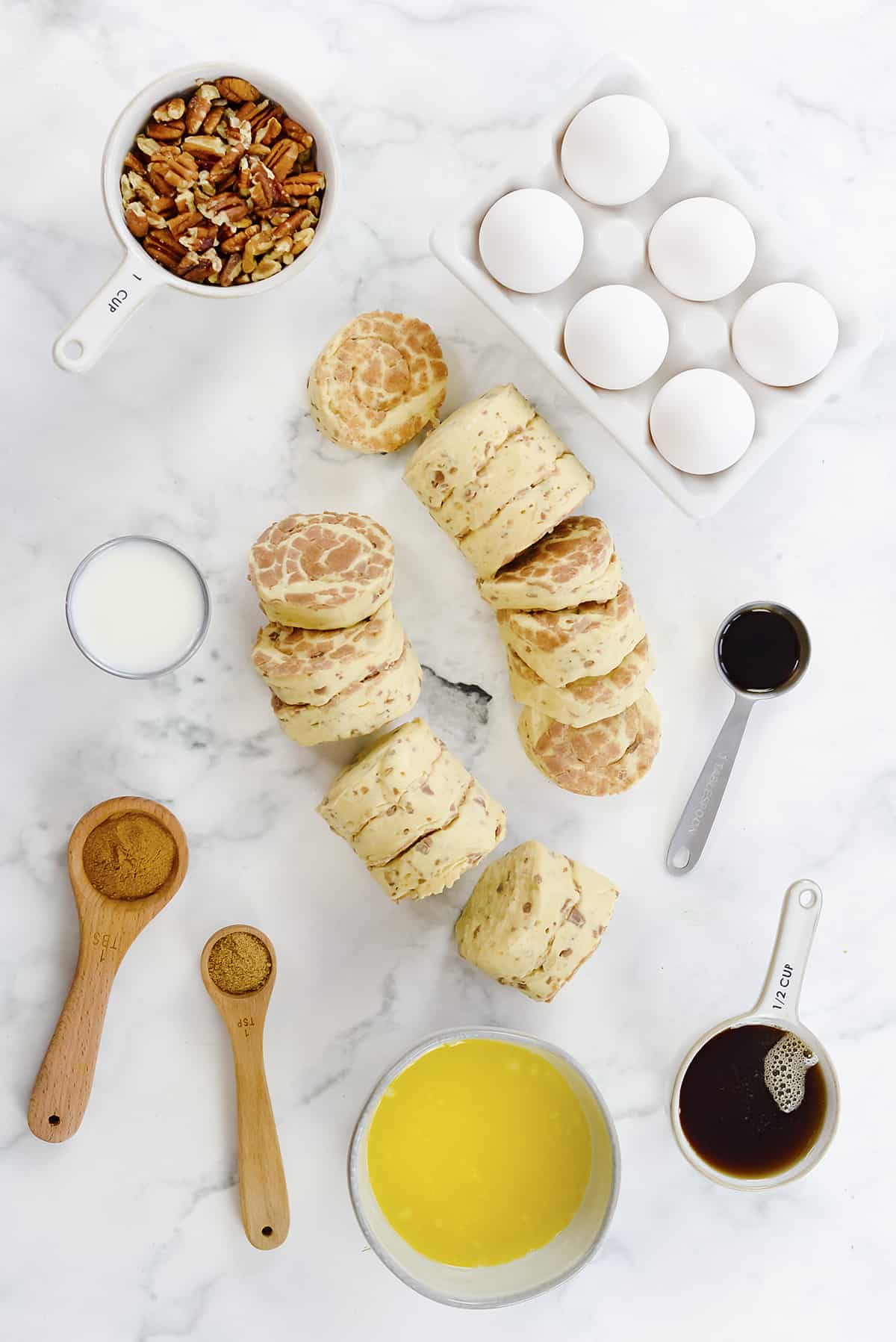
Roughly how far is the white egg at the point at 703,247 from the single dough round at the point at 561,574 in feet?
1.58

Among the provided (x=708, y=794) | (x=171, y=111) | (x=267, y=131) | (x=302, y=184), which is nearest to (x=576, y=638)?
(x=708, y=794)

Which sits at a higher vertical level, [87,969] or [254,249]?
[254,249]

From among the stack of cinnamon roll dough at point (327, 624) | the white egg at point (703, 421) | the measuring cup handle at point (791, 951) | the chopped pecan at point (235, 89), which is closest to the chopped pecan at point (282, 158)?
the chopped pecan at point (235, 89)

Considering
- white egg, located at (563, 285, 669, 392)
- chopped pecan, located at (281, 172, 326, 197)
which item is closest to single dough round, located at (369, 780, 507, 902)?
white egg, located at (563, 285, 669, 392)

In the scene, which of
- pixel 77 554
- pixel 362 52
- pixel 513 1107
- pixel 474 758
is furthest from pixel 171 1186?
pixel 362 52

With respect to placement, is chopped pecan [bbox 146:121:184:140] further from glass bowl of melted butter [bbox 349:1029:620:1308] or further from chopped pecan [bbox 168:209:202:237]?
glass bowl of melted butter [bbox 349:1029:620:1308]

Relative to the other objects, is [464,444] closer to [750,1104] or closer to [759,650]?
[759,650]

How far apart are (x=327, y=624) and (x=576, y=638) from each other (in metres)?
0.48

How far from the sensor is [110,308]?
1.90 metres

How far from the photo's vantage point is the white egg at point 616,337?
193 centimetres

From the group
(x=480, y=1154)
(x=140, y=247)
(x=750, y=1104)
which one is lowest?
(x=480, y=1154)

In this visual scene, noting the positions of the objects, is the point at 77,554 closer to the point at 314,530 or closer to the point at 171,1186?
the point at 314,530

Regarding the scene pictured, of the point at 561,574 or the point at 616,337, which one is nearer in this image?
the point at 616,337

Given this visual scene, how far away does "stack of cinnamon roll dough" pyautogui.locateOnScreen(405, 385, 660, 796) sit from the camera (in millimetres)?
2025
